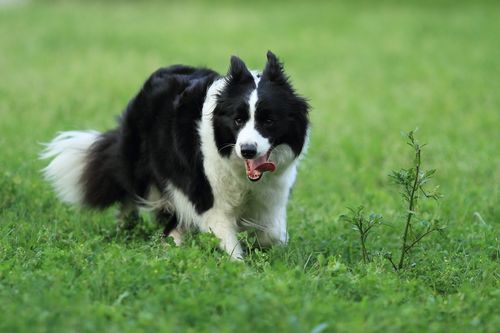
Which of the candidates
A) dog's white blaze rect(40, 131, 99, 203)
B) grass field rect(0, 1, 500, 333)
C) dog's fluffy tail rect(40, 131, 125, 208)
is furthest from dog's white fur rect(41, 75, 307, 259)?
dog's white blaze rect(40, 131, 99, 203)

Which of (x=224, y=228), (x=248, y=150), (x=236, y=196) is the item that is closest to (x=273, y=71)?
(x=248, y=150)

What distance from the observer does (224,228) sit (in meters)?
6.02

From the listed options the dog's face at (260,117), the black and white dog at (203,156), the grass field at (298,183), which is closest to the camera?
the grass field at (298,183)

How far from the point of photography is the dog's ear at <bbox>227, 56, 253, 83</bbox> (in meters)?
5.78

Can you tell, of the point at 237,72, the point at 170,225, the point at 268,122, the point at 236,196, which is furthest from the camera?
the point at 170,225

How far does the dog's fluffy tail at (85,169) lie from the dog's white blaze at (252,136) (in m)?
1.80

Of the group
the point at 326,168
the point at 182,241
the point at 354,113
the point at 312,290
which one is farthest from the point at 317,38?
the point at 312,290

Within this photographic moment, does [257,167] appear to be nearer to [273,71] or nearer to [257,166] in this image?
[257,166]

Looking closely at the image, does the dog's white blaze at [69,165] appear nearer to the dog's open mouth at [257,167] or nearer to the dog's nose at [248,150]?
the dog's open mouth at [257,167]

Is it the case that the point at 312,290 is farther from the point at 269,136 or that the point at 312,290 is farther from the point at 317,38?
the point at 317,38

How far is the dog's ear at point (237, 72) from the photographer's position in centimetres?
578

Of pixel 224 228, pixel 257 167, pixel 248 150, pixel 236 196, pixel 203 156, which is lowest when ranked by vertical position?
pixel 224 228

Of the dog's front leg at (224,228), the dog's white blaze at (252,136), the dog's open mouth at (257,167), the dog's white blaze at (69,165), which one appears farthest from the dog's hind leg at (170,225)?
the dog's white blaze at (252,136)

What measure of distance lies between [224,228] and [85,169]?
1.76 meters
